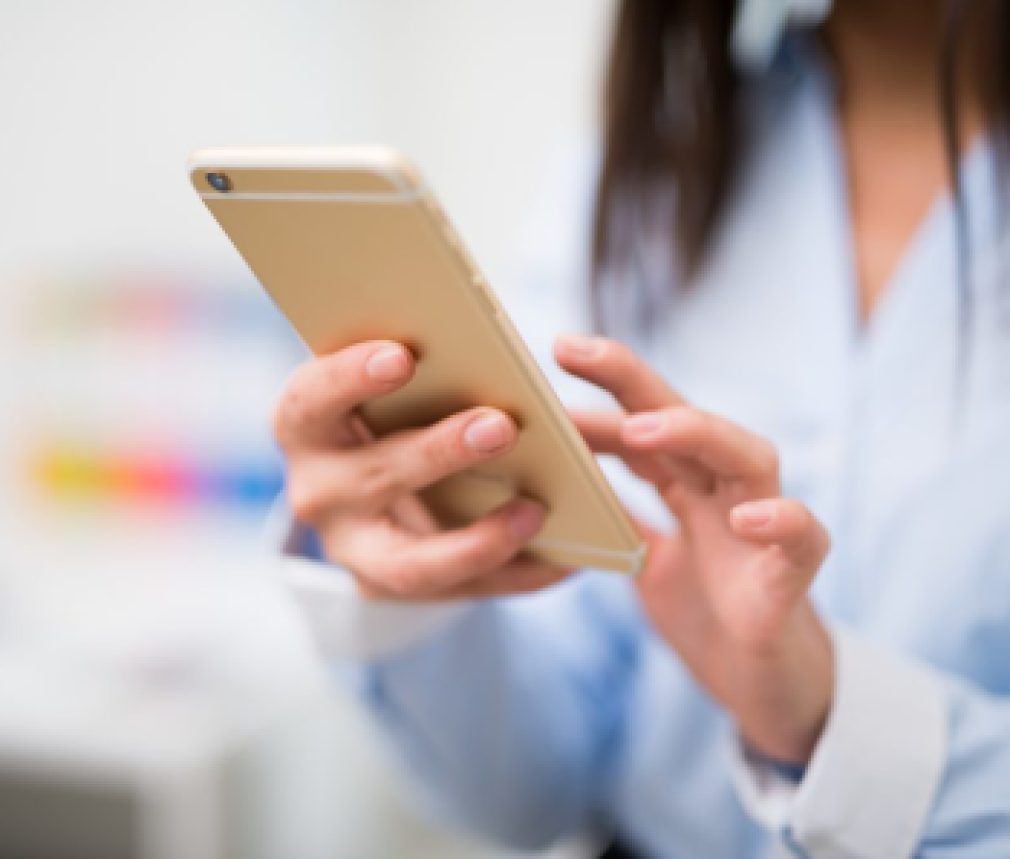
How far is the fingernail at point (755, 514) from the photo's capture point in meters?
0.32

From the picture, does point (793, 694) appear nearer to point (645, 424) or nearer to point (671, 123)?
point (645, 424)

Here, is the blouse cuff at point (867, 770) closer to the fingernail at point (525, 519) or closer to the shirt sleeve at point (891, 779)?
the shirt sleeve at point (891, 779)

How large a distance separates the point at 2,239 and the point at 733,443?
1.27 m

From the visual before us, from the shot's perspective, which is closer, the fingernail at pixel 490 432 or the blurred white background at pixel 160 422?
the fingernail at pixel 490 432

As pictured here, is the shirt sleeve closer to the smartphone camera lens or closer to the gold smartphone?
the gold smartphone

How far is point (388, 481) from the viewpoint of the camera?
38 centimetres

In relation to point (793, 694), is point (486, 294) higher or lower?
higher

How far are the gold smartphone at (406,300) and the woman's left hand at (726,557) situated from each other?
31mm

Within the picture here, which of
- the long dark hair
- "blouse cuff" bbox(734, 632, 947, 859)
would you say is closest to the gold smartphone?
"blouse cuff" bbox(734, 632, 947, 859)

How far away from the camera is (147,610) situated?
1286mm

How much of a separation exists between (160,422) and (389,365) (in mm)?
1183

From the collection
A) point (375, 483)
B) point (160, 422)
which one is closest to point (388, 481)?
point (375, 483)

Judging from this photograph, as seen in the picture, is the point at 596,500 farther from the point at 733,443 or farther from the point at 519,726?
the point at 519,726

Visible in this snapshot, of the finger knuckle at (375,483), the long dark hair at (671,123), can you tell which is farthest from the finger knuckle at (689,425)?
the long dark hair at (671,123)
